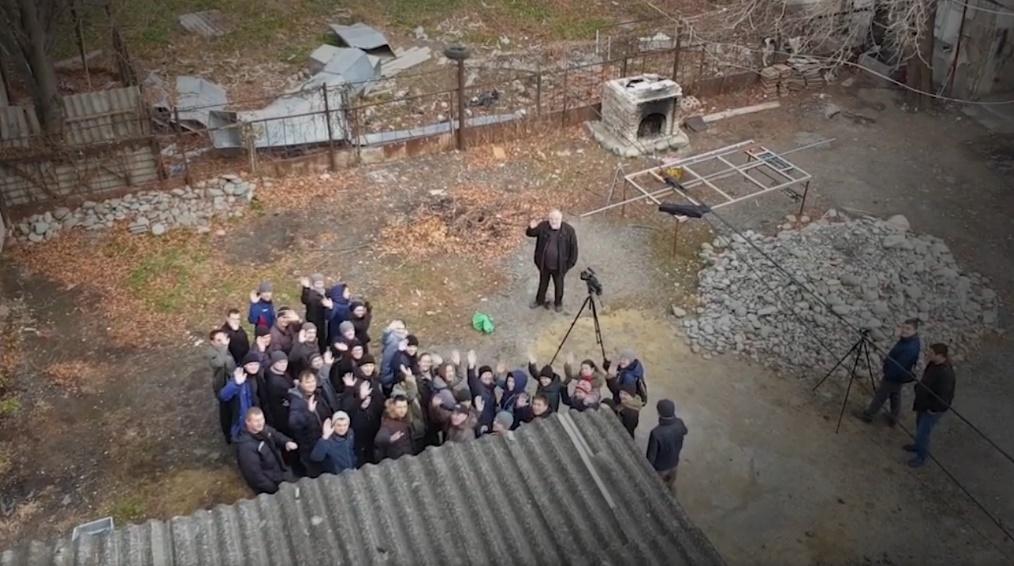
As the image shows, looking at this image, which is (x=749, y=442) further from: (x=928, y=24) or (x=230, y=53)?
(x=230, y=53)

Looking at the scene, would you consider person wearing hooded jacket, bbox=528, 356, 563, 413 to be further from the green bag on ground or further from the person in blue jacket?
the person in blue jacket

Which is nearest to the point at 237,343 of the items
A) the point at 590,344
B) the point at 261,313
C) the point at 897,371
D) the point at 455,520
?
the point at 261,313

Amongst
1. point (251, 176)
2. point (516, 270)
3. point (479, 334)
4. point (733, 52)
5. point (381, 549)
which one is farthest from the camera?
point (733, 52)

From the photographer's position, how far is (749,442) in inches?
376

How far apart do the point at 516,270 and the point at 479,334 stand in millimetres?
1379

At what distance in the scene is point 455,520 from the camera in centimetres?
521

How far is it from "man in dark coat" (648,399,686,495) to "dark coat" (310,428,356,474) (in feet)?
8.67

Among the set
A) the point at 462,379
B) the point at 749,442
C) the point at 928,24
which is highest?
the point at 928,24

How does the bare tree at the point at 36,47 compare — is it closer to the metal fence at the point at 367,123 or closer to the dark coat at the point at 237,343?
the metal fence at the point at 367,123

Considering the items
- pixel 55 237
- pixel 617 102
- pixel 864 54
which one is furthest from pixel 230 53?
pixel 864 54

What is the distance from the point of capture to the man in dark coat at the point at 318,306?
981cm

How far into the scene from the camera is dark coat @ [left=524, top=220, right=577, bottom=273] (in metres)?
10.8

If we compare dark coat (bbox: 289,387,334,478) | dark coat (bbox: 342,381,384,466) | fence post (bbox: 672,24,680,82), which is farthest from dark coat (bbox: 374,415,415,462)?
fence post (bbox: 672,24,680,82)

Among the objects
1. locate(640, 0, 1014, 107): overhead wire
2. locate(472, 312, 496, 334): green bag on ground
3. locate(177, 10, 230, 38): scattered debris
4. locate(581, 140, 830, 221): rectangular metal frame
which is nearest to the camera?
locate(472, 312, 496, 334): green bag on ground
